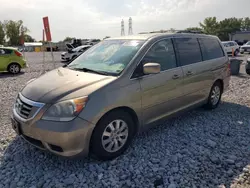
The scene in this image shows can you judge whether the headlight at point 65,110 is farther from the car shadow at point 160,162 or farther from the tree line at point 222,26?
the tree line at point 222,26

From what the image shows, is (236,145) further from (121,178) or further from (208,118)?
(121,178)

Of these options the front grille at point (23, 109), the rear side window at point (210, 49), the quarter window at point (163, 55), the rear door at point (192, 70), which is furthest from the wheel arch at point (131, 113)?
the rear side window at point (210, 49)

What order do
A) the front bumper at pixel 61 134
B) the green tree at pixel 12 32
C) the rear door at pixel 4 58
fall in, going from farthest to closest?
the green tree at pixel 12 32, the rear door at pixel 4 58, the front bumper at pixel 61 134

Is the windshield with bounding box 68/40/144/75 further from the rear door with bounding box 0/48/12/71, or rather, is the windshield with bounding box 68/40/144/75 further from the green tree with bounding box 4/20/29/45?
the green tree with bounding box 4/20/29/45

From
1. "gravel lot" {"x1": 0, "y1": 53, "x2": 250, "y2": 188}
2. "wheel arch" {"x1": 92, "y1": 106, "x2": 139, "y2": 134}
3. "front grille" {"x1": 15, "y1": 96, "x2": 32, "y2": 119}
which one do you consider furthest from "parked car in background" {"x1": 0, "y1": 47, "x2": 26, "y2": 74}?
"wheel arch" {"x1": 92, "y1": 106, "x2": 139, "y2": 134}

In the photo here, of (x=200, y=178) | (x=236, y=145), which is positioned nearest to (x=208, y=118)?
(x=236, y=145)

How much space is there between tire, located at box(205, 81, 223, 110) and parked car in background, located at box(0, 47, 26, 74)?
10.5 metres

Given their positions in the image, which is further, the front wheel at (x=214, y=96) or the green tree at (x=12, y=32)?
the green tree at (x=12, y=32)

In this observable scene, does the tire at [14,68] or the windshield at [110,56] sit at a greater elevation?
the windshield at [110,56]

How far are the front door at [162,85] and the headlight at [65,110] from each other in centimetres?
104

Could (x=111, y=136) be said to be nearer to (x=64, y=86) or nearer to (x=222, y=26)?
(x=64, y=86)

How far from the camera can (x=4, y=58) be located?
11570 mm

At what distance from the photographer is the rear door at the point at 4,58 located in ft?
37.8

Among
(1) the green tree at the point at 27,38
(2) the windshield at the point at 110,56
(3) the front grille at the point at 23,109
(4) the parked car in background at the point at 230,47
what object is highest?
(1) the green tree at the point at 27,38
